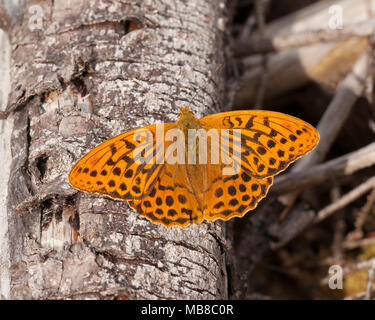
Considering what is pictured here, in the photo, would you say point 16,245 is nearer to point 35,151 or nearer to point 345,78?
point 35,151

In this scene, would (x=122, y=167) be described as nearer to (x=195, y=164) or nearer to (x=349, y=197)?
(x=195, y=164)

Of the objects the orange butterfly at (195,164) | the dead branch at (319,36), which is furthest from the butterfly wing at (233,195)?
the dead branch at (319,36)

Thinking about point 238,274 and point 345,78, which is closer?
point 238,274

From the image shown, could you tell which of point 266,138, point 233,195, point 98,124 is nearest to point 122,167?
point 98,124

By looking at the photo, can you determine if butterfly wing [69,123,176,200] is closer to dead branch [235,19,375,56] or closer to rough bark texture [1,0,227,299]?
rough bark texture [1,0,227,299]

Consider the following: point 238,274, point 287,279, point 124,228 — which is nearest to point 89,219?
point 124,228

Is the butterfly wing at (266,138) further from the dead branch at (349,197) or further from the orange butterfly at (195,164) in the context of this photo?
the dead branch at (349,197)
